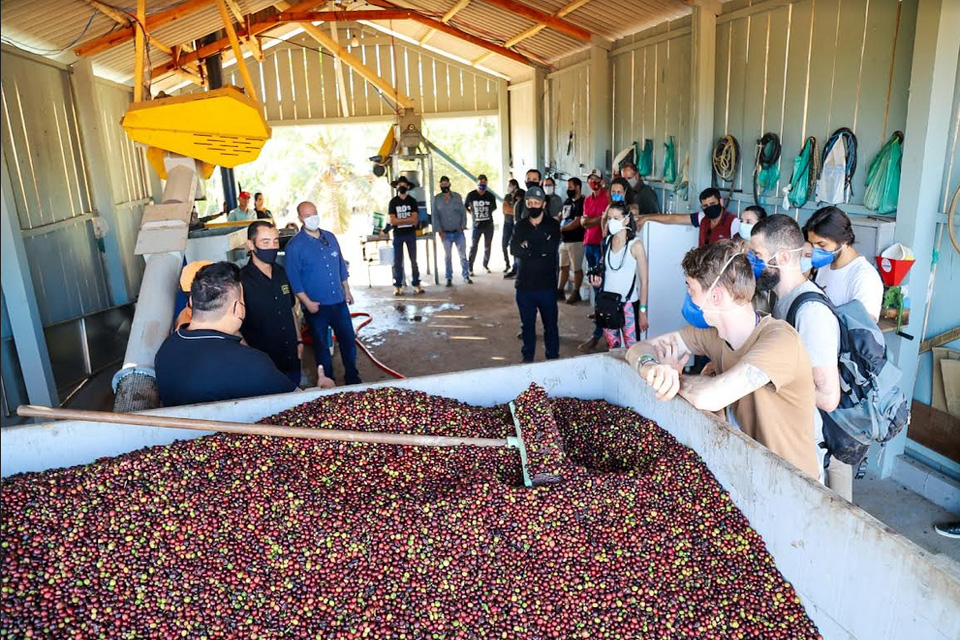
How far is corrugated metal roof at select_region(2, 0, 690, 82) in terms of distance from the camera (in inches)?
239

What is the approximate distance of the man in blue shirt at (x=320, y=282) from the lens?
529cm

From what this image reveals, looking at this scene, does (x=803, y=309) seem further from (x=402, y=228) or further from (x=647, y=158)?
(x=402, y=228)

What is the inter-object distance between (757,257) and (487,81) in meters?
14.8

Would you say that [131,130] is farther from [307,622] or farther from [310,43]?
[310,43]

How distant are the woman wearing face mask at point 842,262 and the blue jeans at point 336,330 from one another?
3.37 m

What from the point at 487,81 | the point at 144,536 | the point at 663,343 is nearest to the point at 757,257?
the point at 663,343

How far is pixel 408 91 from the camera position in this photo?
1694cm

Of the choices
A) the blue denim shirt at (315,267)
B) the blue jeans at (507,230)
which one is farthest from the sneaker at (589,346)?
the blue jeans at (507,230)

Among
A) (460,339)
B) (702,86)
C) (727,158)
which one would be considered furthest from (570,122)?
(460,339)

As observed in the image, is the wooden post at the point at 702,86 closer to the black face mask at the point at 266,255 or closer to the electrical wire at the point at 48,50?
the black face mask at the point at 266,255

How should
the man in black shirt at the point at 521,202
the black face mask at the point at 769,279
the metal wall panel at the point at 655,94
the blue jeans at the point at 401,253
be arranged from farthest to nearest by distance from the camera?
the blue jeans at the point at 401,253 < the man in black shirt at the point at 521,202 < the metal wall panel at the point at 655,94 < the black face mask at the point at 769,279

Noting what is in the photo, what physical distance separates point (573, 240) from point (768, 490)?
6981 millimetres

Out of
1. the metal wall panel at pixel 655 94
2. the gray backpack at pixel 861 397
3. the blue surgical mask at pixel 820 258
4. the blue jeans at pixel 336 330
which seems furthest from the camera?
the metal wall panel at pixel 655 94

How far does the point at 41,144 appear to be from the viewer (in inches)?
259
